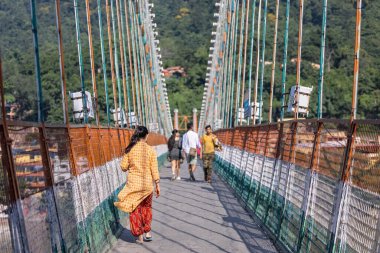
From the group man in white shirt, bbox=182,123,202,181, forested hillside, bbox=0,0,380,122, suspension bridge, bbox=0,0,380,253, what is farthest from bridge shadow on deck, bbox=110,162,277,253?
man in white shirt, bbox=182,123,202,181

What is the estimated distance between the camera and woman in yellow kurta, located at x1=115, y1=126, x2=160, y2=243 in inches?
345

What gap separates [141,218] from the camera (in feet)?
29.4

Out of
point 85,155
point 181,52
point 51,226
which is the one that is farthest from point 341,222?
point 181,52

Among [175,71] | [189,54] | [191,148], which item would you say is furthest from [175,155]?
[175,71]

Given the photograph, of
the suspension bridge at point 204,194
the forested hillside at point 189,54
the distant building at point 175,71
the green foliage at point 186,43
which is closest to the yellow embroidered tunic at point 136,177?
the suspension bridge at point 204,194

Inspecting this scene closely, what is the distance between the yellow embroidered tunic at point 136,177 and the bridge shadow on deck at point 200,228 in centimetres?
50

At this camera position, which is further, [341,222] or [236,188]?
[236,188]

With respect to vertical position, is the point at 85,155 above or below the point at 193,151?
above

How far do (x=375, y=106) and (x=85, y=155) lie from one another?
2233 inches

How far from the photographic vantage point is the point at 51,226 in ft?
19.2

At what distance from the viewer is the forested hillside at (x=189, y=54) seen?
49266mm

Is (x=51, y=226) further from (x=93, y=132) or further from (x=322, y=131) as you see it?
(x=93, y=132)

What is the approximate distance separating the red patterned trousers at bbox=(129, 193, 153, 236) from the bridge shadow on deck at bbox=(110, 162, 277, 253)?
0.17 meters

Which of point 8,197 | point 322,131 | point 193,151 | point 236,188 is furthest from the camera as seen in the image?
point 193,151
